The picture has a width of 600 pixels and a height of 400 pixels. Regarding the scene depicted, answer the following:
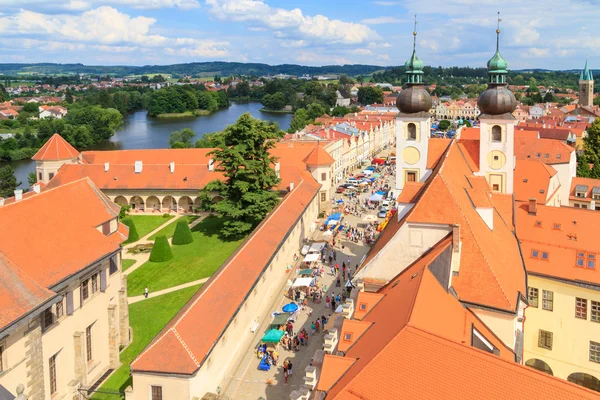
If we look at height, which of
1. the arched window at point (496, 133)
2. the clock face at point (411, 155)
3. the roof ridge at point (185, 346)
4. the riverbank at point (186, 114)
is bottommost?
the roof ridge at point (185, 346)

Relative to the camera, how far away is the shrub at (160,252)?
38.7 metres

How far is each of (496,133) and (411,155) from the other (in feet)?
19.0

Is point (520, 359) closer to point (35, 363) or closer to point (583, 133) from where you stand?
point (35, 363)

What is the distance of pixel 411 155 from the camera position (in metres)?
34.7

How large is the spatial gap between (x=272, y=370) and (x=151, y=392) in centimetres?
662

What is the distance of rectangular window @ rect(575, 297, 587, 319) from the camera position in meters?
23.6

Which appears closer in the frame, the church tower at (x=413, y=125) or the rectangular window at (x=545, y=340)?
the rectangular window at (x=545, y=340)

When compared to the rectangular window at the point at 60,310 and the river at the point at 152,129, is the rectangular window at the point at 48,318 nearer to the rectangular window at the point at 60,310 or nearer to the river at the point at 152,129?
the rectangular window at the point at 60,310

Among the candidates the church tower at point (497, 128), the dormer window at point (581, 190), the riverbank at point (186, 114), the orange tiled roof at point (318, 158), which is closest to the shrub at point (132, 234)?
the orange tiled roof at point (318, 158)

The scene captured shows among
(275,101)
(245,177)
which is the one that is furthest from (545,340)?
(275,101)

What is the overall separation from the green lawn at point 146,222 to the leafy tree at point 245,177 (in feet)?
23.4

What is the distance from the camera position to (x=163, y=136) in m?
120

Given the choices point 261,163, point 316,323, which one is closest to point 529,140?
point 261,163

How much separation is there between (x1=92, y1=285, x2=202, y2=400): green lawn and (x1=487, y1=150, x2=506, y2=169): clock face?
2066 cm
